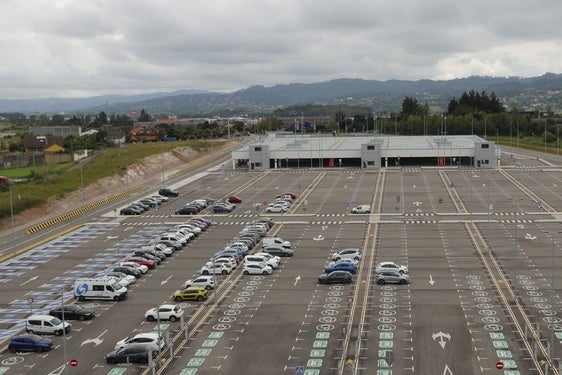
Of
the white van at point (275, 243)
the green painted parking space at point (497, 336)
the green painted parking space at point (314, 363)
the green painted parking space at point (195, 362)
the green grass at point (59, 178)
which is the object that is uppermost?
the green grass at point (59, 178)

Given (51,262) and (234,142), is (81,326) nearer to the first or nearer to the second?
(51,262)

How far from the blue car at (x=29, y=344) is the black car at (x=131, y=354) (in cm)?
394

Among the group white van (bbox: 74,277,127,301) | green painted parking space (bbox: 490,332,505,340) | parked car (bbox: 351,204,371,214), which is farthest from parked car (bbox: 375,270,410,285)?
parked car (bbox: 351,204,371,214)

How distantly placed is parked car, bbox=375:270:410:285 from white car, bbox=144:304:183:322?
1358 centimetres

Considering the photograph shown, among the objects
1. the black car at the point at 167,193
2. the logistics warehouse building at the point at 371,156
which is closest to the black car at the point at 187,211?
the black car at the point at 167,193

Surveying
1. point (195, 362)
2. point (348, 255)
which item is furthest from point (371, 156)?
point (195, 362)

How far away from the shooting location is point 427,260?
50.3 meters

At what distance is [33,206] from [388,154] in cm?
6212

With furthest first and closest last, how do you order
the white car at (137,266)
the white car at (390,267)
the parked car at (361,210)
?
the parked car at (361,210) < the white car at (137,266) < the white car at (390,267)

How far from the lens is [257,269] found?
47344mm

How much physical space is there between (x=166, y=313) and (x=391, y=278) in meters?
14.9

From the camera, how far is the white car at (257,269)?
47344 mm

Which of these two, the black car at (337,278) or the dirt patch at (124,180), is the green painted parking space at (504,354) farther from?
the dirt patch at (124,180)

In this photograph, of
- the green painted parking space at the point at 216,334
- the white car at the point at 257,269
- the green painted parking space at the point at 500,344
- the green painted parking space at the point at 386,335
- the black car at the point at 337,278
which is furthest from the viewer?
the white car at the point at 257,269
